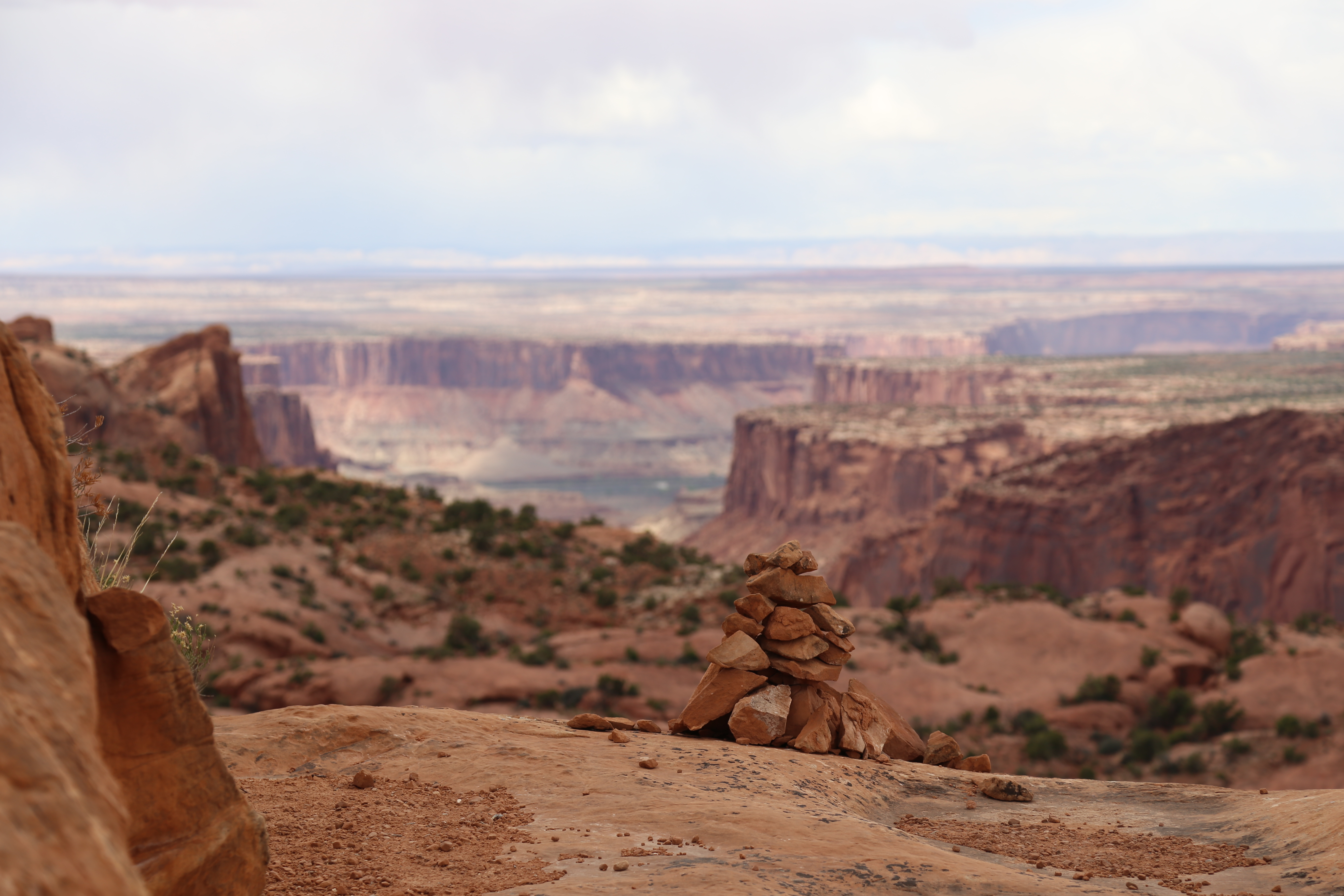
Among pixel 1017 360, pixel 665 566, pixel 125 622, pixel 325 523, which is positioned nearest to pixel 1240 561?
pixel 665 566

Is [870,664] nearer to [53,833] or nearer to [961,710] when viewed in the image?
Answer: [961,710]

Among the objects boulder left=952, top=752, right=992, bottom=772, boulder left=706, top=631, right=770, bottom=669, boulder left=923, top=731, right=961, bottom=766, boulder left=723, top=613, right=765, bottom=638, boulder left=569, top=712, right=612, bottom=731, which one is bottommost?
boulder left=952, top=752, right=992, bottom=772

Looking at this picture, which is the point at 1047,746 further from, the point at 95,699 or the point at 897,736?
the point at 95,699

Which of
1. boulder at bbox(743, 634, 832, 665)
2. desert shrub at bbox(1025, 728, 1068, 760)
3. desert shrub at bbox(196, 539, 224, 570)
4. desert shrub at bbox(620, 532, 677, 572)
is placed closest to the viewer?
boulder at bbox(743, 634, 832, 665)

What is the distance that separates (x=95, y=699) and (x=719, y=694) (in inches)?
482

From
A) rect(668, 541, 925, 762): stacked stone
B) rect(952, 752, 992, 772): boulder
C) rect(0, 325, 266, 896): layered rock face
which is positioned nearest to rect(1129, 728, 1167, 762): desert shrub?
rect(952, 752, 992, 772): boulder

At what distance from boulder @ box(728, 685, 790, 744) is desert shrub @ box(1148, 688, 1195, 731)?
86.0ft

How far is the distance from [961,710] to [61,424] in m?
33.8

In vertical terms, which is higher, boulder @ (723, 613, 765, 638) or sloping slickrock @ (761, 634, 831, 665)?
boulder @ (723, 613, 765, 638)

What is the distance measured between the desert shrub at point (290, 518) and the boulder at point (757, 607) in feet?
102

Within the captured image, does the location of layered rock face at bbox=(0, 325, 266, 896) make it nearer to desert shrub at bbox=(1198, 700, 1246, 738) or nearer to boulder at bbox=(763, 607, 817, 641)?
boulder at bbox=(763, 607, 817, 641)

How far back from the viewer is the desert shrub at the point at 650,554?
45.7 m

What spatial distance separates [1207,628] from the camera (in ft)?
140

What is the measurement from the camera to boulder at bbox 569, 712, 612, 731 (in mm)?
16781
